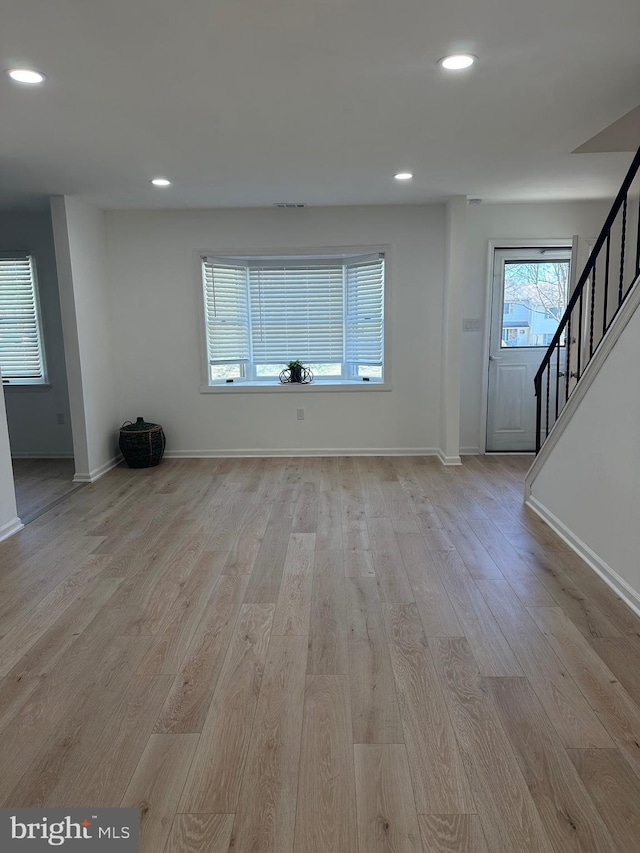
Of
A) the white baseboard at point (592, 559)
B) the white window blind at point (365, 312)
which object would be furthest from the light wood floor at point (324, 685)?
the white window blind at point (365, 312)

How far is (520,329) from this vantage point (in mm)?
5555

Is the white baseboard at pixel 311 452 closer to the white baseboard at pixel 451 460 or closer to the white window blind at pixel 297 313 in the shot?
the white baseboard at pixel 451 460

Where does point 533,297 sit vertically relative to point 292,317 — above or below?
above

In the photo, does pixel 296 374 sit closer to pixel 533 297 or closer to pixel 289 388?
pixel 289 388

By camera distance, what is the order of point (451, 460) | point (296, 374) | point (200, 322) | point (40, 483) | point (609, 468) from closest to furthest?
1. point (609, 468)
2. point (40, 483)
3. point (451, 460)
4. point (200, 322)
5. point (296, 374)

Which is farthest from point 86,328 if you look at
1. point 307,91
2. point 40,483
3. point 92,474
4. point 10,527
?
point 307,91

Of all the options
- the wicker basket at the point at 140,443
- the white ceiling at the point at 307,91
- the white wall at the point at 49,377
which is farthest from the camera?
the white wall at the point at 49,377

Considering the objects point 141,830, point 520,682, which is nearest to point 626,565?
point 520,682

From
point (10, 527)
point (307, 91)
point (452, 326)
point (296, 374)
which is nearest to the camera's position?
point (307, 91)

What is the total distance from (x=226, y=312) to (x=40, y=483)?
2.42m

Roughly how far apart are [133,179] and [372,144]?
185cm

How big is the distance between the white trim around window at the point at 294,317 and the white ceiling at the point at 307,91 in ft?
4.24

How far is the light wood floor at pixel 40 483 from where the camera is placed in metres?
4.25

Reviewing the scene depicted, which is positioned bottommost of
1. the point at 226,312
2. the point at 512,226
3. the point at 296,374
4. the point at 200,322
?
the point at 296,374
